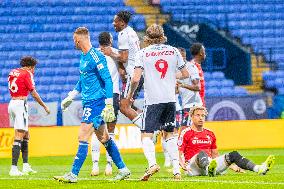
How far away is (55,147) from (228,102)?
5.69 meters

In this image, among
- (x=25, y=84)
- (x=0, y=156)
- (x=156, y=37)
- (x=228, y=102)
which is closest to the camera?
(x=156, y=37)

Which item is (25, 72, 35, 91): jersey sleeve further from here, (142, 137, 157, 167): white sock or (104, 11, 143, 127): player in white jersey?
(142, 137, 157, 167): white sock

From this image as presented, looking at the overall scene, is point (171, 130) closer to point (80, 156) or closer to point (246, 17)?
point (80, 156)

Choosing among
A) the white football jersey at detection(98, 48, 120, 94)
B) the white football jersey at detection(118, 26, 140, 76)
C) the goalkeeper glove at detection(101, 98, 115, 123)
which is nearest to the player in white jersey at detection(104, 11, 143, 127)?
the white football jersey at detection(118, 26, 140, 76)

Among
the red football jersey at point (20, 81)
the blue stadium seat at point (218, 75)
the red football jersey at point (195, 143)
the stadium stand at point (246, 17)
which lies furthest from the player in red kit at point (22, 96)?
the stadium stand at point (246, 17)

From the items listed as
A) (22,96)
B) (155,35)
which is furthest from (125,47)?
(22,96)

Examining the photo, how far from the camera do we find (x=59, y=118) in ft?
83.9

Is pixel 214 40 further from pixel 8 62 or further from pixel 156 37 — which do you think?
pixel 156 37

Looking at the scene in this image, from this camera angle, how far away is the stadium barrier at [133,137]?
23500 mm

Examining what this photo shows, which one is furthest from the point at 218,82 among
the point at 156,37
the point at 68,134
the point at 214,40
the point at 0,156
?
the point at 156,37

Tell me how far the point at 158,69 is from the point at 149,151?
111 centimetres

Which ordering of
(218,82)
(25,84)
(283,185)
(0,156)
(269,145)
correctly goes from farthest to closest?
(218,82), (269,145), (0,156), (25,84), (283,185)

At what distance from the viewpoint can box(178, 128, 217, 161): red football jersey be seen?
13469 millimetres

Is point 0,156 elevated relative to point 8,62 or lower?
lower
